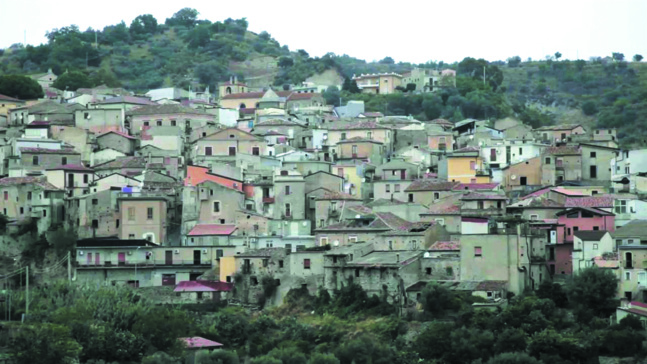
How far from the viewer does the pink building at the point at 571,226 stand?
199 feet

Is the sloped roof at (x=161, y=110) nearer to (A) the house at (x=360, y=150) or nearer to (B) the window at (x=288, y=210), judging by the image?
(A) the house at (x=360, y=150)

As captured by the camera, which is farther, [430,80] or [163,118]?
[430,80]

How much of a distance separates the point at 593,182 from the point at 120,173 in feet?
61.1

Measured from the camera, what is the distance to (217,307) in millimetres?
62125

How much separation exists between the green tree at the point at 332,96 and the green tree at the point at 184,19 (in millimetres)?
40418

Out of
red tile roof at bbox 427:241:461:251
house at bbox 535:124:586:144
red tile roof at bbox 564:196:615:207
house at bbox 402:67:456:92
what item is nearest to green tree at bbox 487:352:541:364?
red tile roof at bbox 427:241:461:251

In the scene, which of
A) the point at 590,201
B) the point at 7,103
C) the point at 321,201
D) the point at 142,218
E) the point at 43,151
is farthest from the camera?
the point at 7,103

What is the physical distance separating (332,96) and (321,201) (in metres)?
40.9

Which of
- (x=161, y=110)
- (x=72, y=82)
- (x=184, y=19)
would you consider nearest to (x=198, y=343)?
(x=161, y=110)

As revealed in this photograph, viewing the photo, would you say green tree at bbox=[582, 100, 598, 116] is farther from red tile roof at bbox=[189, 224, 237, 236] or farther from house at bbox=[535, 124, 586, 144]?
red tile roof at bbox=[189, 224, 237, 236]

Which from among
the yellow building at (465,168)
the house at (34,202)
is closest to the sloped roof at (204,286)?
the house at (34,202)

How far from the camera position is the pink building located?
6056cm

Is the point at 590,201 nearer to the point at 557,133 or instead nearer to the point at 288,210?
the point at 288,210

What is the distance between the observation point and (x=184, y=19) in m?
148
